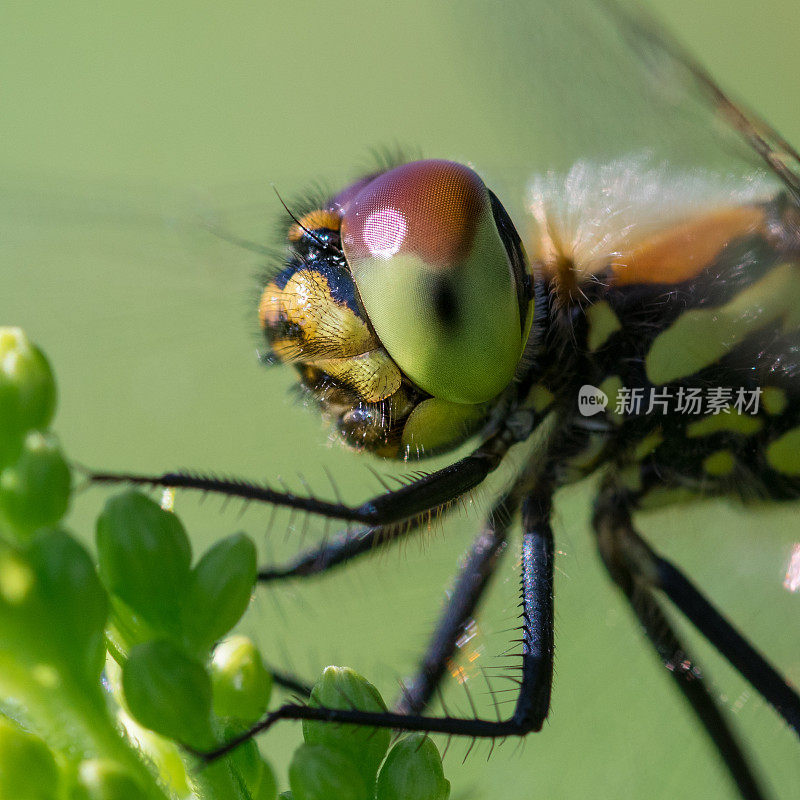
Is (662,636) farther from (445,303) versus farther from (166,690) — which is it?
(166,690)

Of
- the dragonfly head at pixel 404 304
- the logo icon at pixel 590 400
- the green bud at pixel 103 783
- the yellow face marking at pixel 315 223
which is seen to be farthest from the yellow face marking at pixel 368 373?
the green bud at pixel 103 783

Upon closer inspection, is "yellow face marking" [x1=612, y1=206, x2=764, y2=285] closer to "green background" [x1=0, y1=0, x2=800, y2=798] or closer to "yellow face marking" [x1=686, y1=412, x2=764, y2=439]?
"yellow face marking" [x1=686, y1=412, x2=764, y2=439]

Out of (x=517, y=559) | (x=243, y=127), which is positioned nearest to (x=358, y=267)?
(x=517, y=559)

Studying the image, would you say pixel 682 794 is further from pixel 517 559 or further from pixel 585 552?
pixel 517 559

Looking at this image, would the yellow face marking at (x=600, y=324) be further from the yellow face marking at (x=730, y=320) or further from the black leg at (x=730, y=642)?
the black leg at (x=730, y=642)

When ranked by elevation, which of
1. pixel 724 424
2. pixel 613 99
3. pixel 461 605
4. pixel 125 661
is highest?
pixel 613 99

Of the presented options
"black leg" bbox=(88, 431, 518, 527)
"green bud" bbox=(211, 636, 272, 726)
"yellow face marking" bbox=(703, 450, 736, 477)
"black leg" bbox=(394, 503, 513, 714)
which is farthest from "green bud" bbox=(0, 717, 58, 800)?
"yellow face marking" bbox=(703, 450, 736, 477)

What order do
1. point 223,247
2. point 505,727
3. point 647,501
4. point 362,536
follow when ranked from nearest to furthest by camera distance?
1. point 505,727
2. point 362,536
3. point 647,501
4. point 223,247

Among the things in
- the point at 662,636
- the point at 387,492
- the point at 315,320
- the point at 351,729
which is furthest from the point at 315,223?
the point at 662,636
